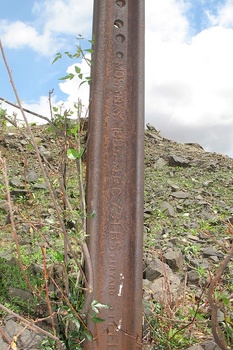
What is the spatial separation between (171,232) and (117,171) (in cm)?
236

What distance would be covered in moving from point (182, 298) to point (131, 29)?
1695 millimetres

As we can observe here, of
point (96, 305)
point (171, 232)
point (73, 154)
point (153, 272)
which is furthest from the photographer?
point (171, 232)

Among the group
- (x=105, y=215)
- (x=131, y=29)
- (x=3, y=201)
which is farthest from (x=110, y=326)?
(x=3, y=201)

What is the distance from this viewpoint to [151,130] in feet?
28.9

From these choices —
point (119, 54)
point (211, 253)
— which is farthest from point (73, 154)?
point (211, 253)

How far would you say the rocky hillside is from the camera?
2.61 meters

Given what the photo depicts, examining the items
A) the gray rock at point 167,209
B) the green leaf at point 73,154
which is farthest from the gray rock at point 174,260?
the green leaf at point 73,154

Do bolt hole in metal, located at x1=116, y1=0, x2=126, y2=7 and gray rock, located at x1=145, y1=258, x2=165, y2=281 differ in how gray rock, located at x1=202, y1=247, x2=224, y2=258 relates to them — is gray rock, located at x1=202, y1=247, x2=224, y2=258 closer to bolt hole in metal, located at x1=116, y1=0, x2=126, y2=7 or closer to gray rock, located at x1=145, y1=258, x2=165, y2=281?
gray rock, located at x1=145, y1=258, x2=165, y2=281

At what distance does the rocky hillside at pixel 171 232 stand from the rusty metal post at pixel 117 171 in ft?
0.69

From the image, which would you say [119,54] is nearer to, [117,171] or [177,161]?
[117,171]

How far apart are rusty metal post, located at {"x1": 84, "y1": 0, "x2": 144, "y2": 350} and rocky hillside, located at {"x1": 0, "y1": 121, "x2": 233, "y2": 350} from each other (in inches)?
8.3

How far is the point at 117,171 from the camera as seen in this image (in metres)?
2.49

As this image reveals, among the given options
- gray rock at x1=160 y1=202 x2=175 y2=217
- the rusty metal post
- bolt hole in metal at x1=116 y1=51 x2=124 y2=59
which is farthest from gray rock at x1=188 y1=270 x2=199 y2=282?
bolt hole in metal at x1=116 y1=51 x2=124 y2=59

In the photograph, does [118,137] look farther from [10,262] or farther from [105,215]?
[10,262]
